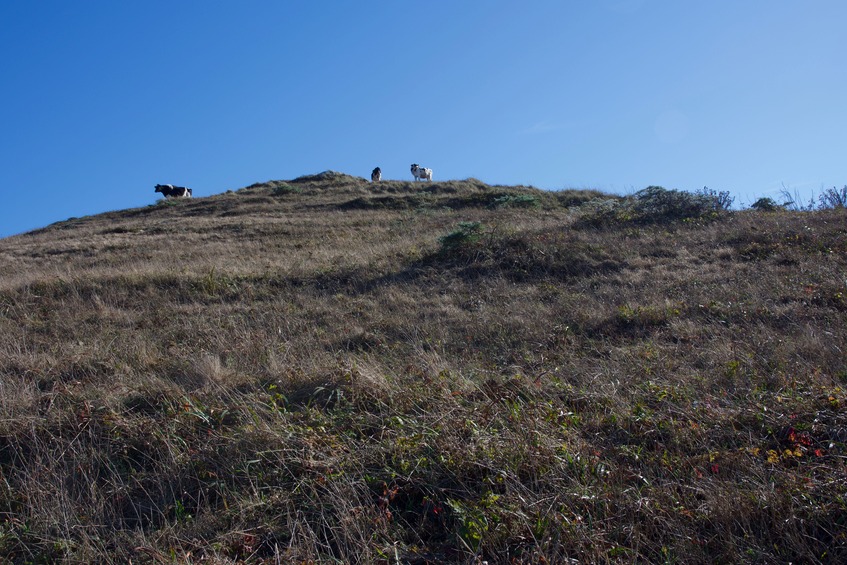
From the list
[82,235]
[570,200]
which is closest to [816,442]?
[570,200]

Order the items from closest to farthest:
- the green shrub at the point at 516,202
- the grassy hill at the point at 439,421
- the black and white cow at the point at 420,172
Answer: the grassy hill at the point at 439,421 → the green shrub at the point at 516,202 → the black and white cow at the point at 420,172

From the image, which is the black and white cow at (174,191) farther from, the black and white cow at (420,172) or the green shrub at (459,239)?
the green shrub at (459,239)

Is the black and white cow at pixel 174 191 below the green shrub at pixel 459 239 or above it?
above

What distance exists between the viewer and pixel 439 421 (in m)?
4.32

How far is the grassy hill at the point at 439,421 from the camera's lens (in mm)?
3377

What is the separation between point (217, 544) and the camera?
3.46m

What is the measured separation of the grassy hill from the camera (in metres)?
3.38

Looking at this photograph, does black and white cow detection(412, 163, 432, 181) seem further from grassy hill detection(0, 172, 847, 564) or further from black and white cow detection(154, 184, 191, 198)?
grassy hill detection(0, 172, 847, 564)

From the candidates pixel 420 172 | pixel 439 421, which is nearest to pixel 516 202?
pixel 420 172

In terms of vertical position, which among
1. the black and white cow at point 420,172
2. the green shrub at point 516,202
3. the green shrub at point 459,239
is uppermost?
the black and white cow at point 420,172

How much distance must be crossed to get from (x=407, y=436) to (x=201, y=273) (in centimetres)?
854

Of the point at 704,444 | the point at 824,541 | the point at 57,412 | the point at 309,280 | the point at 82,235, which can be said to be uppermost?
the point at 82,235

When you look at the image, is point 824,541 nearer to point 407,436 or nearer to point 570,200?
point 407,436

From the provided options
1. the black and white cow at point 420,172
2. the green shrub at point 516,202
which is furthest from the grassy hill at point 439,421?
the black and white cow at point 420,172
